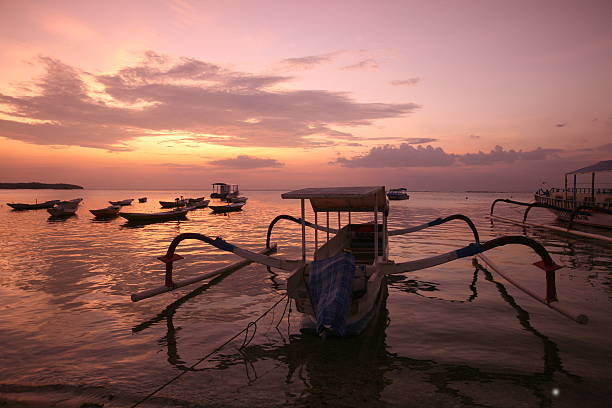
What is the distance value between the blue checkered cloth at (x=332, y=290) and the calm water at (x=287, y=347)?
0.93 m

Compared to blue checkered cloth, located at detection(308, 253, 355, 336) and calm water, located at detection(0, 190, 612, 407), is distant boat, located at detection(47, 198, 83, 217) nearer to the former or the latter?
calm water, located at detection(0, 190, 612, 407)

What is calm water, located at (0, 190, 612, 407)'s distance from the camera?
235 inches

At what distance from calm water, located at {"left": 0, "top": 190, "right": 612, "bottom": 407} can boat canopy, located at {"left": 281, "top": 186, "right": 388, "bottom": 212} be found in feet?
11.5

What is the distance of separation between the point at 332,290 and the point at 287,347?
5.94 feet

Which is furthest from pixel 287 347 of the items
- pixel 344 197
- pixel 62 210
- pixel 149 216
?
pixel 62 210

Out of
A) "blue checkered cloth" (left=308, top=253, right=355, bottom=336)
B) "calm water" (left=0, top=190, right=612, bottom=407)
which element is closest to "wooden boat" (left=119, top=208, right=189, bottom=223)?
"calm water" (left=0, top=190, right=612, bottom=407)

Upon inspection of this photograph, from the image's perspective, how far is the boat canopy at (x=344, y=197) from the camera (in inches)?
368

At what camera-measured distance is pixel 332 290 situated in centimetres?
744

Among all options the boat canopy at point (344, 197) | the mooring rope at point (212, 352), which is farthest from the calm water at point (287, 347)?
the boat canopy at point (344, 197)

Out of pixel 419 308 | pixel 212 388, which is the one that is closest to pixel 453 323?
pixel 419 308

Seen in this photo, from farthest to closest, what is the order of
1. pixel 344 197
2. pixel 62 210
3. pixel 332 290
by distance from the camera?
1. pixel 62 210
2. pixel 344 197
3. pixel 332 290

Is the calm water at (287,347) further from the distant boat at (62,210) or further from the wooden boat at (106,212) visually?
the distant boat at (62,210)

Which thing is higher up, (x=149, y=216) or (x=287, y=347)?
(x=149, y=216)

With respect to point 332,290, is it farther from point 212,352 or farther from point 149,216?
A: point 149,216
